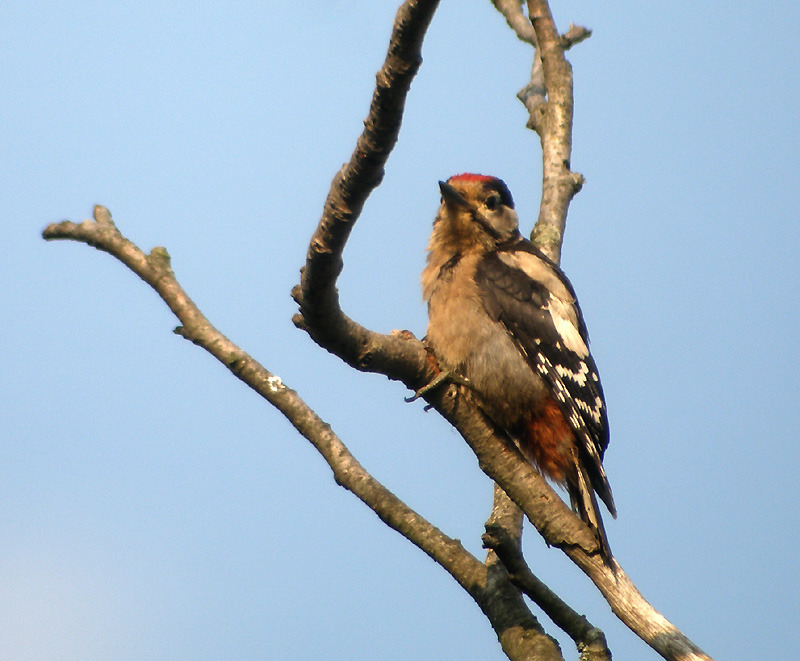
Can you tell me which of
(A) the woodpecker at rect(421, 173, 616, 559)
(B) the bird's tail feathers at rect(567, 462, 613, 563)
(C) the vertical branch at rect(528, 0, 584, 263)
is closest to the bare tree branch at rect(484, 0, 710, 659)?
(C) the vertical branch at rect(528, 0, 584, 263)

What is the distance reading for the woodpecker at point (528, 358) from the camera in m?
3.97

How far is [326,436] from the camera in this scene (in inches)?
139

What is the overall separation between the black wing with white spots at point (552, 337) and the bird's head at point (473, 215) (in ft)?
0.66

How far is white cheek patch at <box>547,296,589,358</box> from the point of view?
13.9 feet

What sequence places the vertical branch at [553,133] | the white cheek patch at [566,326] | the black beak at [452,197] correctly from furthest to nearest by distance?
the vertical branch at [553,133]
the black beak at [452,197]
the white cheek patch at [566,326]

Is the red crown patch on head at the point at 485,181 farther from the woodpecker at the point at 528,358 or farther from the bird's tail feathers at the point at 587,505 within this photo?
the bird's tail feathers at the point at 587,505

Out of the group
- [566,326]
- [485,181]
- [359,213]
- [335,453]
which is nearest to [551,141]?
[485,181]

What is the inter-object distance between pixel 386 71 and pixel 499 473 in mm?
1903

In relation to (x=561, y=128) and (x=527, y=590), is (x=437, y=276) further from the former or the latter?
(x=527, y=590)

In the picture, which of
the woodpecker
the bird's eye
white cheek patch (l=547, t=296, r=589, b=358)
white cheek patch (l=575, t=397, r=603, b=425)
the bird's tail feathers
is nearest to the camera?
the bird's tail feathers

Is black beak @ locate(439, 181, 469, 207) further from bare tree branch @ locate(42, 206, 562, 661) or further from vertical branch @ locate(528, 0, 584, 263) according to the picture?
bare tree branch @ locate(42, 206, 562, 661)

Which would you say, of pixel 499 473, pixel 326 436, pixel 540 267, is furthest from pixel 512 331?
pixel 326 436

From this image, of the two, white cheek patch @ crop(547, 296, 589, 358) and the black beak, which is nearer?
white cheek patch @ crop(547, 296, 589, 358)

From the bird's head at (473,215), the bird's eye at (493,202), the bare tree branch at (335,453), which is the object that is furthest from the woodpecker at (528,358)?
the bare tree branch at (335,453)
